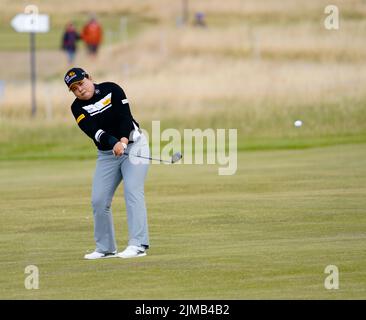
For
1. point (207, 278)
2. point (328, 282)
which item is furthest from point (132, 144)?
point (328, 282)

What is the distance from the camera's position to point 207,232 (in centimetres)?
1478

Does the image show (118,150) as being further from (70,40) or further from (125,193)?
(70,40)

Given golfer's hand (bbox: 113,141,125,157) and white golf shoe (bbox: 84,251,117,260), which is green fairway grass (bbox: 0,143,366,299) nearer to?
white golf shoe (bbox: 84,251,117,260)

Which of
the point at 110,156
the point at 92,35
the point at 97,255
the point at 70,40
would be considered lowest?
the point at 97,255

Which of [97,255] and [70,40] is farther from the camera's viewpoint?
[70,40]

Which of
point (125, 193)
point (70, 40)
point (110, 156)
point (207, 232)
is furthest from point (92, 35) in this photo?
point (125, 193)

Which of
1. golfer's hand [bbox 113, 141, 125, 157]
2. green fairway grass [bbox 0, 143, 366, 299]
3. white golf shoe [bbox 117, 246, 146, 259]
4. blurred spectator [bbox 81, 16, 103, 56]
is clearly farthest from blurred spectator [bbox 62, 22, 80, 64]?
golfer's hand [bbox 113, 141, 125, 157]

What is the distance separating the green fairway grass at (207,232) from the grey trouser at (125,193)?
320 mm

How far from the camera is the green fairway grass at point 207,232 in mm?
11062

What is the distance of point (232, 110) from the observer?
1276 inches

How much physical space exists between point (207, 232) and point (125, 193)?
2151 millimetres

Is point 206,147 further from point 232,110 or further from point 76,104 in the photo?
point 76,104

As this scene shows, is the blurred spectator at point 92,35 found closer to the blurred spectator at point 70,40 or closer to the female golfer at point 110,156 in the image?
the blurred spectator at point 70,40
